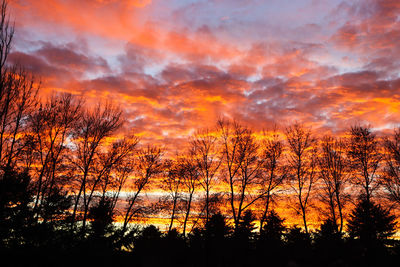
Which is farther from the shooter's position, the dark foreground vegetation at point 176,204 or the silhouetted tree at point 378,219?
the silhouetted tree at point 378,219

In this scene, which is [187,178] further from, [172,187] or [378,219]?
[378,219]

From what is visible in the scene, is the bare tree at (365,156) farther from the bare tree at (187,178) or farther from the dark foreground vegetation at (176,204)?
the bare tree at (187,178)

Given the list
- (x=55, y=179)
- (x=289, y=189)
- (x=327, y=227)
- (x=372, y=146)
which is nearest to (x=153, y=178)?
(x=55, y=179)

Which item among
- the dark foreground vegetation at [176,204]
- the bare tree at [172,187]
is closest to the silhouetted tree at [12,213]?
the dark foreground vegetation at [176,204]

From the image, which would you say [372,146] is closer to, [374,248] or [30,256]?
[374,248]

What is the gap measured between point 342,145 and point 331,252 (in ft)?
79.8

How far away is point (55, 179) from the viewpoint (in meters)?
26.3

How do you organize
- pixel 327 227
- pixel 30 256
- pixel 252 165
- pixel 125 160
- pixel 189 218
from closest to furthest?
pixel 30 256 < pixel 327 227 < pixel 252 165 < pixel 125 160 < pixel 189 218

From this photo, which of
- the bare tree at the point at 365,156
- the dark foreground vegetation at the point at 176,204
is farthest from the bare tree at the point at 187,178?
the bare tree at the point at 365,156

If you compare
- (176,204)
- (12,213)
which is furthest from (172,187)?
(12,213)

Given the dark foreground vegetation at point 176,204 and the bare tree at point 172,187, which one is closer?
the dark foreground vegetation at point 176,204

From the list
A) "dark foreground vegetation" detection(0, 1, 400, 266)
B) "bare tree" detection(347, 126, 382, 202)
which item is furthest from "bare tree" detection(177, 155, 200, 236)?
"bare tree" detection(347, 126, 382, 202)

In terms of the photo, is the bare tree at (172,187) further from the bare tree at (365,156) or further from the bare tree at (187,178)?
the bare tree at (365,156)

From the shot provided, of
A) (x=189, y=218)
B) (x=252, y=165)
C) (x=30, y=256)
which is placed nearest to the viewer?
(x=30, y=256)
